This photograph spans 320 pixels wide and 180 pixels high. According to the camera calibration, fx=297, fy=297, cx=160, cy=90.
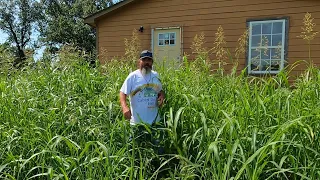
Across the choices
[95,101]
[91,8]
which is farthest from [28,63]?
[91,8]

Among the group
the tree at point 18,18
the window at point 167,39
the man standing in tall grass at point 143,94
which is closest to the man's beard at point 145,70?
the man standing in tall grass at point 143,94

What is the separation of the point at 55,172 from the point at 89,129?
46 cm

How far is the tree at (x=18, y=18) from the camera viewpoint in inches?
1075

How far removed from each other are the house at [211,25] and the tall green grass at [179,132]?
3104mm

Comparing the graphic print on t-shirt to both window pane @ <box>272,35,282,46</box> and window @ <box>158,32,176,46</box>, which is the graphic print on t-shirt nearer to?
window pane @ <box>272,35,282,46</box>

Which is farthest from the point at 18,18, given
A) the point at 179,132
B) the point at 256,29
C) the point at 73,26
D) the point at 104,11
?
the point at 179,132

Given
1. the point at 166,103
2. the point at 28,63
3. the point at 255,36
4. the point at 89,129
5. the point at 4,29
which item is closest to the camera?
the point at 89,129

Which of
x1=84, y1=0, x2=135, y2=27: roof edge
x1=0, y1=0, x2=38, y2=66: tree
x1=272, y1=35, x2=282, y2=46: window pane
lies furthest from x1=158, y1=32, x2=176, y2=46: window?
x1=0, y1=0, x2=38, y2=66: tree

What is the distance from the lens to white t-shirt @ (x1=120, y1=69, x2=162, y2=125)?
274cm

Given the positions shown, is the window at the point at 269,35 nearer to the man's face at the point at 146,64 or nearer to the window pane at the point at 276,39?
the window pane at the point at 276,39

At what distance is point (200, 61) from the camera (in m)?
3.31

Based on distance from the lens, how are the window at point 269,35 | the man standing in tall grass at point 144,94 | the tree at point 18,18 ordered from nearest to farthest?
the man standing in tall grass at point 144,94 → the window at point 269,35 → the tree at point 18,18

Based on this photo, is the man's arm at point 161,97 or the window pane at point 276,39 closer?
the man's arm at point 161,97

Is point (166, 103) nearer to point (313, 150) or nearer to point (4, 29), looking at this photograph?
point (313, 150)
